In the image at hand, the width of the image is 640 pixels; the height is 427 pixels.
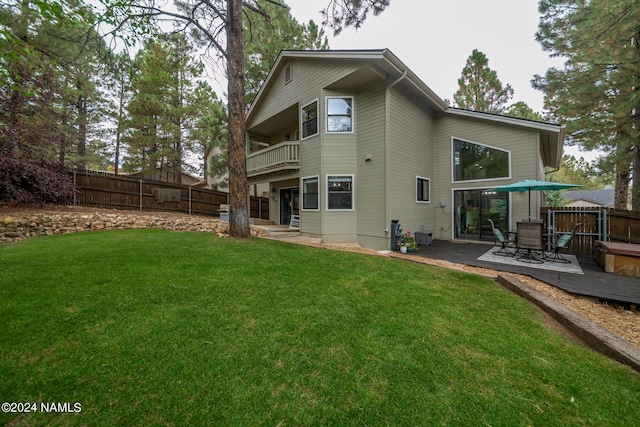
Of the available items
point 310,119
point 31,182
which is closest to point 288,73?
point 310,119

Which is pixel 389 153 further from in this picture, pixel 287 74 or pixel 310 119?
pixel 287 74

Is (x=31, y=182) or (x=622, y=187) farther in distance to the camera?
(x=622, y=187)

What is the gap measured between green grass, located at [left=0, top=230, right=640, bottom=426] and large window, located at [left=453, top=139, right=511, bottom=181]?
22.5 ft

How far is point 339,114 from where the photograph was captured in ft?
29.2

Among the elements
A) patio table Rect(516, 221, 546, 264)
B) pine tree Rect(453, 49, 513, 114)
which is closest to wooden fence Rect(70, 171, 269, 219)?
patio table Rect(516, 221, 546, 264)

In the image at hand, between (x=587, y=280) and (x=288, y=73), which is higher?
(x=288, y=73)

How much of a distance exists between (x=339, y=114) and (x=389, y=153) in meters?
2.54

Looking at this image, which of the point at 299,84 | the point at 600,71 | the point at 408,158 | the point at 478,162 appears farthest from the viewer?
the point at 299,84

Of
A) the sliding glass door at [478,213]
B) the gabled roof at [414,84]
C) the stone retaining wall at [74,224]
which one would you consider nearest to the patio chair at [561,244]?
the sliding glass door at [478,213]

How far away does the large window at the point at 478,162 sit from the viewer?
8.88 m

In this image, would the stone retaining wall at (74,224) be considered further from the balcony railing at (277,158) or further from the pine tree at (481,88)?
the pine tree at (481,88)

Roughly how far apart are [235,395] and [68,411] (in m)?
1.09

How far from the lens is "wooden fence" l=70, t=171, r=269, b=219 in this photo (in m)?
10.5

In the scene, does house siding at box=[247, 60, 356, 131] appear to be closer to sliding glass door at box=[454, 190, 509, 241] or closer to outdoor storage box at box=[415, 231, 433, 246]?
outdoor storage box at box=[415, 231, 433, 246]
